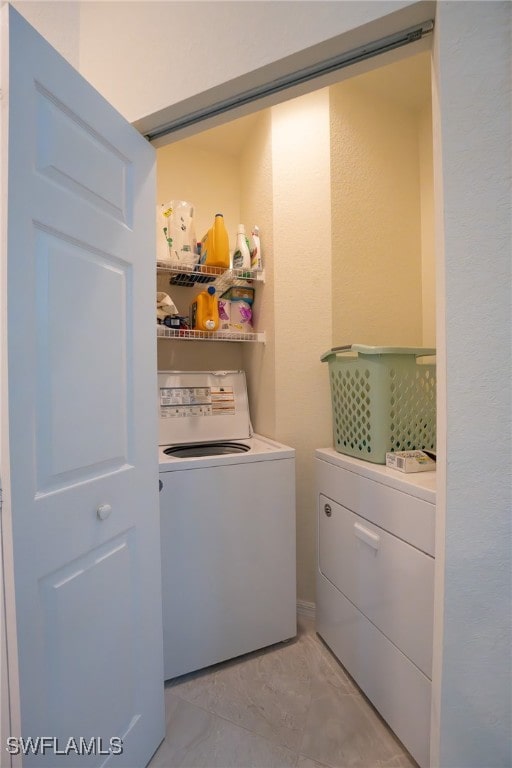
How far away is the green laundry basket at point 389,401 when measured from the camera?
1.43 m

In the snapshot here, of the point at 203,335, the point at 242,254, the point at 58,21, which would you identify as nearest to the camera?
the point at 58,21

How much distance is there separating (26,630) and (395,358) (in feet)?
4.52

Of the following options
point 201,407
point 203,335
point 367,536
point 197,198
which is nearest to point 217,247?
point 203,335

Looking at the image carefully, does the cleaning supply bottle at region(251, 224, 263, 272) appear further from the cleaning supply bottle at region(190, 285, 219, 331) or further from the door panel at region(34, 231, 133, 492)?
the door panel at region(34, 231, 133, 492)

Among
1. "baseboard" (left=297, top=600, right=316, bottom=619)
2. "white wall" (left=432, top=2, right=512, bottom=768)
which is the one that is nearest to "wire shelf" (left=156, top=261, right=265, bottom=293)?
"white wall" (left=432, top=2, right=512, bottom=768)

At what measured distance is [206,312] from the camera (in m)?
1.95

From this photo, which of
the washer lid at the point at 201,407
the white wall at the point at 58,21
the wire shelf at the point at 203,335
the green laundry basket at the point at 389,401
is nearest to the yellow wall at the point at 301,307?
the wire shelf at the point at 203,335

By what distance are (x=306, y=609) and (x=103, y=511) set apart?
4.95 ft

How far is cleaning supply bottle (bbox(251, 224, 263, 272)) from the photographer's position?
206cm

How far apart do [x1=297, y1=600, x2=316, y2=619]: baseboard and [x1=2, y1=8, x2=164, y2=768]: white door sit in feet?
3.14

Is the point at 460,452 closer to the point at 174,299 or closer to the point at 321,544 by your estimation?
the point at 321,544

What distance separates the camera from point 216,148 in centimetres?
238

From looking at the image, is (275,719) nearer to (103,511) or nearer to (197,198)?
(103,511)

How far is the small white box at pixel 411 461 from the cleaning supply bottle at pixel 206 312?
1.09m
